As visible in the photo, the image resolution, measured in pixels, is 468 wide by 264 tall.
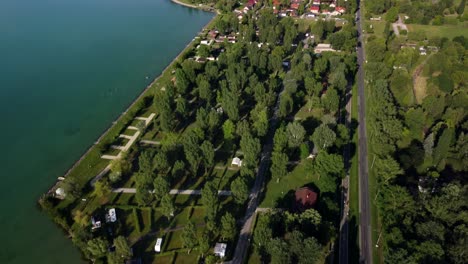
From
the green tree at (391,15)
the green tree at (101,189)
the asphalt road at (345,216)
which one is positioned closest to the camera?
the asphalt road at (345,216)

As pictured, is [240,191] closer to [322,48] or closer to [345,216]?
[345,216]

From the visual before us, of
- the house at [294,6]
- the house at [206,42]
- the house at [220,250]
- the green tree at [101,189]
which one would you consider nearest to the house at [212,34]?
the house at [206,42]

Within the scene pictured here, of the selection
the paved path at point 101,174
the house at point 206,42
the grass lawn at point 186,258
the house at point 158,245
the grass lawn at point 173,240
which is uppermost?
the house at point 206,42

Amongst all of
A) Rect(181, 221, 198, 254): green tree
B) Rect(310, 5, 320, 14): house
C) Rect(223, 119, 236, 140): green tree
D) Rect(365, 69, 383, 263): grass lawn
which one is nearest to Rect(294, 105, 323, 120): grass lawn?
Rect(365, 69, 383, 263): grass lawn

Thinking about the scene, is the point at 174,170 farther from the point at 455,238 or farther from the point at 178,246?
the point at 455,238

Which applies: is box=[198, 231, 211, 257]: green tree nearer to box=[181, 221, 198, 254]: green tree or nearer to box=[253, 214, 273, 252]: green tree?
box=[181, 221, 198, 254]: green tree

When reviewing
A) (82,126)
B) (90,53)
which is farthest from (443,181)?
(90,53)

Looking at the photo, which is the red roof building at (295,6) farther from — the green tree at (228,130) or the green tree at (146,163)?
the green tree at (146,163)
